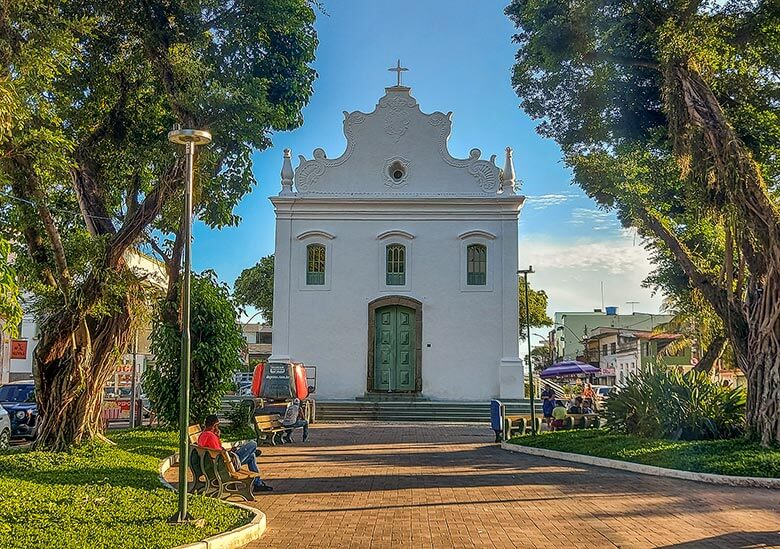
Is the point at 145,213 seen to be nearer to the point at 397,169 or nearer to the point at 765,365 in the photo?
the point at 765,365

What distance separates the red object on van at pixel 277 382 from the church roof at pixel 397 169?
7509 millimetres

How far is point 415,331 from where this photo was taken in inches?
1068

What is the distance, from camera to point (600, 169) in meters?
19.1

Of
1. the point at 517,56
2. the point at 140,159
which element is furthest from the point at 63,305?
the point at 517,56

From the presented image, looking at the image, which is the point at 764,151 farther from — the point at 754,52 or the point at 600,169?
the point at 600,169

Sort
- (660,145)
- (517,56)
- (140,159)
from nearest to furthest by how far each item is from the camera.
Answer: (140,159) < (660,145) < (517,56)

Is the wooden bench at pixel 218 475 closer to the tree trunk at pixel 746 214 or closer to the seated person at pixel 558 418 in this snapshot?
the tree trunk at pixel 746 214

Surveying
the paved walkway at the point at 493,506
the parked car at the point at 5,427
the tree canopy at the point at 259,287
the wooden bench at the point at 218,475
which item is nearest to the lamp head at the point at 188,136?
the wooden bench at the point at 218,475

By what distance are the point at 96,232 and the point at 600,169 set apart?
39.1ft

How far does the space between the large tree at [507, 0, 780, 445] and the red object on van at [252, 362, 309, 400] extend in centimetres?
1001

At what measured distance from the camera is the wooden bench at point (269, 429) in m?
16.6

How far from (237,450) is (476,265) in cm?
1753

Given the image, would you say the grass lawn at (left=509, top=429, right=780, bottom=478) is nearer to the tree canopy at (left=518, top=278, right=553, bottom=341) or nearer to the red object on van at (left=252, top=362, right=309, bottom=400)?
the red object on van at (left=252, top=362, right=309, bottom=400)

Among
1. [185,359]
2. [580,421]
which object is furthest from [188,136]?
[580,421]
